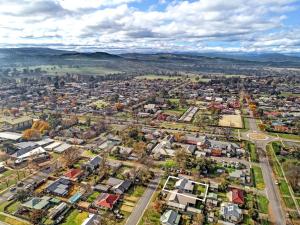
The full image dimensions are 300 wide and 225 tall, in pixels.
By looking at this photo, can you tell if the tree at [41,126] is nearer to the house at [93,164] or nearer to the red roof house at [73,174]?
the house at [93,164]

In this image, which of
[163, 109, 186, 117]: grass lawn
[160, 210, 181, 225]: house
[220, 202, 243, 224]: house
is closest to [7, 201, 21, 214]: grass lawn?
[160, 210, 181, 225]: house

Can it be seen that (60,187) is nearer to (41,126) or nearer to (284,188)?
(41,126)

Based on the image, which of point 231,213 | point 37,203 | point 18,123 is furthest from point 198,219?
point 18,123

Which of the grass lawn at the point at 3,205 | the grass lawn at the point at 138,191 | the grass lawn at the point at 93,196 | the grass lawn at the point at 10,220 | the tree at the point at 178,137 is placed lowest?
the grass lawn at the point at 10,220

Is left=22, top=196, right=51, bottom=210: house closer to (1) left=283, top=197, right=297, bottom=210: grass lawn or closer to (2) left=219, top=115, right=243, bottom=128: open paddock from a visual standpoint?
(1) left=283, top=197, right=297, bottom=210: grass lawn

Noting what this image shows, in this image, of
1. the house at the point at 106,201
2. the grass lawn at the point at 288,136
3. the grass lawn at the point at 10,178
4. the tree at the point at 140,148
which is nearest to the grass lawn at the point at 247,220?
the house at the point at 106,201

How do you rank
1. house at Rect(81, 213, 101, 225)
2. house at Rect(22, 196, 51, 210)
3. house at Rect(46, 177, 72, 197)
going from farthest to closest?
1. house at Rect(46, 177, 72, 197)
2. house at Rect(22, 196, 51, 210)
3. house at Rect(81, 213, 101, 225)

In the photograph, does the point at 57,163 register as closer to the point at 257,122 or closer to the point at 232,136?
the point at 232,136
